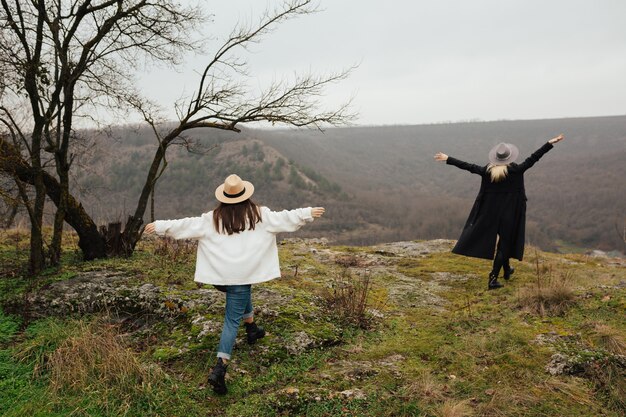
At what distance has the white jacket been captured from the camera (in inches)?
144

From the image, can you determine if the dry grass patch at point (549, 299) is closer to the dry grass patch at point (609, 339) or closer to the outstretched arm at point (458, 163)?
the dry grass patch at point (609, 339)

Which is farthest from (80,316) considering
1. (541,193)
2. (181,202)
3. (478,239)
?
(541,193)

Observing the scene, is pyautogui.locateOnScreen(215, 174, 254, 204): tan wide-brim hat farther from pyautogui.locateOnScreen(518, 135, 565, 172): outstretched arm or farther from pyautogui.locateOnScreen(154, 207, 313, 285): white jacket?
pyautogui.locateOnScreen(518, 135, 565, 172): outstretched arm

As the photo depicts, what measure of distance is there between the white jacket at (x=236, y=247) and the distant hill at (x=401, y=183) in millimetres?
46115

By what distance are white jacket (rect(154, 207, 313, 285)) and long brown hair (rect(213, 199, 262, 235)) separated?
53 millimetres

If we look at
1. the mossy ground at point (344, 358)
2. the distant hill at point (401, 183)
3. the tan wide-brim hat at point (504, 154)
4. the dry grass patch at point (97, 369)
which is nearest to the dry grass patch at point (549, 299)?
the mossy ground at point (344, 358)

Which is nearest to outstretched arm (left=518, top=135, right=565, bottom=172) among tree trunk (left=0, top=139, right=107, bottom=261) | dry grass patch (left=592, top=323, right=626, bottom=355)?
dry grass patch (left=592, top=323, right=626, bottom=355)

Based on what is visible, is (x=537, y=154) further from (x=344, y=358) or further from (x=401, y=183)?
(x=401, y=183)

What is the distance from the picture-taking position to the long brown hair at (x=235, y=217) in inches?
146

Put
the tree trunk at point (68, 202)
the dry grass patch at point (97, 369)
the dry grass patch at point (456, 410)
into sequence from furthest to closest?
1. the tree trunk at point (68, 202)
2. the dry grass patch at point (97, 369)
3. the dry grass patch at point (456, 410)

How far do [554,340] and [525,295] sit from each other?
1.20 metres

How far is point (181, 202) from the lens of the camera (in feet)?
228

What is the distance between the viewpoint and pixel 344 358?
4.13 metres

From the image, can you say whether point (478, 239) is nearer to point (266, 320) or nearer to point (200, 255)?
point (266, 320)
